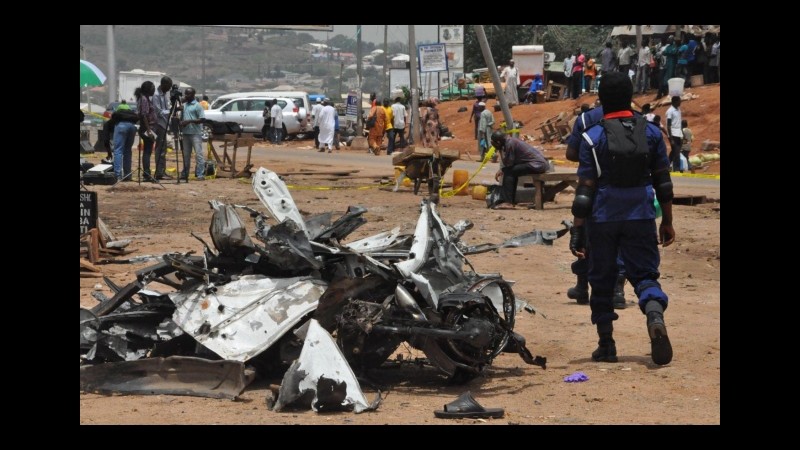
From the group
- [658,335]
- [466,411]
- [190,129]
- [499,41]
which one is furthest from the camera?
[499,41]

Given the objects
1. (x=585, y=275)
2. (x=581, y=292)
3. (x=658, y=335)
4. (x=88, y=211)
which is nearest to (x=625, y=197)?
(x=658, y=335)

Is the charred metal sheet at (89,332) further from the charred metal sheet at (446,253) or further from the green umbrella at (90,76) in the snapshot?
the green umbrella at (90,76)

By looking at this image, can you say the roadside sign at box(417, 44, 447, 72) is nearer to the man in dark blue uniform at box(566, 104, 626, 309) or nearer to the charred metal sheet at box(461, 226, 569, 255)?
the man in dark blue uniform at box(566, 104, 626, 309)

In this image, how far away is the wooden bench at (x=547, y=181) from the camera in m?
18.0

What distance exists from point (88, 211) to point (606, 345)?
6586mm

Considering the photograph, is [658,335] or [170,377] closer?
[170,377]

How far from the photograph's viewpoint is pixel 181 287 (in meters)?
8.02

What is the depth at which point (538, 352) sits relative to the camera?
8570 mm

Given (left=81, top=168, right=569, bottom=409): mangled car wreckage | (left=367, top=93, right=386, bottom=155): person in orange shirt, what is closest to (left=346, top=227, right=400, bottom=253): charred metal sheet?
(left=81, top=168, right=569, bottom=409): mangled car wreckage

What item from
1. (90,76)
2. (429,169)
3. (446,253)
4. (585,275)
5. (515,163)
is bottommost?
(585,275)

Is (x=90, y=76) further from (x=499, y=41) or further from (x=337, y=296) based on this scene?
(x=499, y=41)
